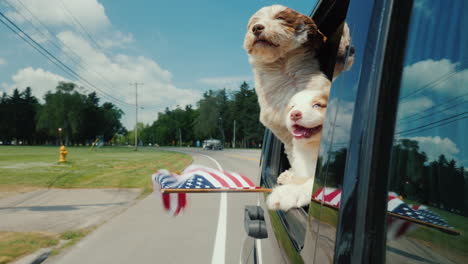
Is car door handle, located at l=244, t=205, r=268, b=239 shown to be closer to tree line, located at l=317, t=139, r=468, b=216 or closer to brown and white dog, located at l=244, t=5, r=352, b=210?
brown and white dog, located at l=244, t=5, r=352, b=210

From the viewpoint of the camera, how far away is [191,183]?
1.20 metres

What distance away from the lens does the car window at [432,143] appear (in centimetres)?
62

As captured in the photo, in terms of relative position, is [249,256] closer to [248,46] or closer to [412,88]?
[248,46]

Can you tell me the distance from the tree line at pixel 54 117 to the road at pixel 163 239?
85574mm

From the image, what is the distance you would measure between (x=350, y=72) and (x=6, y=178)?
14.6m

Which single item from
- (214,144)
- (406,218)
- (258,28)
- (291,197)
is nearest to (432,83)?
(406,218)

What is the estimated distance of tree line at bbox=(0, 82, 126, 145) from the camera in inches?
3307

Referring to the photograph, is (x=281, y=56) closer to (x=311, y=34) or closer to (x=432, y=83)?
(x=311, y=34)

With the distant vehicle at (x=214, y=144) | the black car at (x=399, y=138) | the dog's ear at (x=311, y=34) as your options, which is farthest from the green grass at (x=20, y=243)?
the distant vehicle at (x=214, y=144)

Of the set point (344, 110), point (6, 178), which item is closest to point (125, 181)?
point (6, 178)

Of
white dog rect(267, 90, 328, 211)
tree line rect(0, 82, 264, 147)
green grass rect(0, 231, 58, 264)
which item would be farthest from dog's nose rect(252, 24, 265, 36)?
tree line rect(0, 82, 264, 147)

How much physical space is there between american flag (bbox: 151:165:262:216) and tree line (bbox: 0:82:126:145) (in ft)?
299

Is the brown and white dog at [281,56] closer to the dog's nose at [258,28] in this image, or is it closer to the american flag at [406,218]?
the dog's nose at [258,28]

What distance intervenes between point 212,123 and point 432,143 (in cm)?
684
